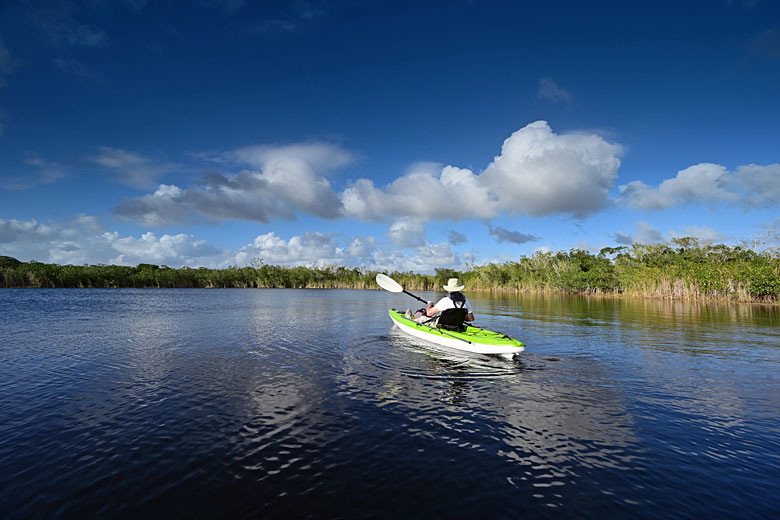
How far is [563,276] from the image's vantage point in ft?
207

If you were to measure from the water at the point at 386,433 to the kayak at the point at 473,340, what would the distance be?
0.51 m

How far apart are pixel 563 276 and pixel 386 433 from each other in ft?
209

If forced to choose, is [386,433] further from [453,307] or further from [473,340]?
[453,307]

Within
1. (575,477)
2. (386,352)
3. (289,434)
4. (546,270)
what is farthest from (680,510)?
(546,270)

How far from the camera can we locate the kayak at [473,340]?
12.0 metres

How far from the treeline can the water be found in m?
30.4

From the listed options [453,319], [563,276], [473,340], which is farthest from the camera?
[563,276]

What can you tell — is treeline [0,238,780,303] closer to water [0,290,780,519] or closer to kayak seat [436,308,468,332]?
water [0,290,780,519]

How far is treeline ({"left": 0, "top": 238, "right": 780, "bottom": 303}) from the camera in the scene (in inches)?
1454

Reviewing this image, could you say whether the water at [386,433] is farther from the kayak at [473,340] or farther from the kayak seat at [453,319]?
the kayak seat at [453,319]

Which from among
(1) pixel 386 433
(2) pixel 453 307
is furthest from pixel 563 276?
(1) pixel 386 433

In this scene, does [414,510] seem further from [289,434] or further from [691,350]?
[691,350]

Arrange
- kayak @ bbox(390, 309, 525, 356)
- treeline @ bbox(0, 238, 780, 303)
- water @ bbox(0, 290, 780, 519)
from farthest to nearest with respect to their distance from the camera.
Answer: treeline @ bbox(0, 238, 780, 303) < kayak @ bbox(390, 309, 525, 356) < water @ bbox(0, 290, 780, 519)

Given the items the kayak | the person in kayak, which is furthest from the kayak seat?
the kayak
